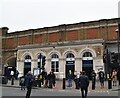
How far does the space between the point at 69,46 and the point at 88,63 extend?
428 cm

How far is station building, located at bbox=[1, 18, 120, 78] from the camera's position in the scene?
4209cm

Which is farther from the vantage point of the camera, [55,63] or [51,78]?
[55,63]

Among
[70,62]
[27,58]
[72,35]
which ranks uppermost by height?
[72,35]

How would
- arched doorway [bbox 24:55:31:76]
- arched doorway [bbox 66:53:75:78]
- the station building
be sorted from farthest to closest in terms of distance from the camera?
1. arched doorway [bbox 24:55:31:76]
2. arched doorway [bbox 66:53:75:78]
3. the station building

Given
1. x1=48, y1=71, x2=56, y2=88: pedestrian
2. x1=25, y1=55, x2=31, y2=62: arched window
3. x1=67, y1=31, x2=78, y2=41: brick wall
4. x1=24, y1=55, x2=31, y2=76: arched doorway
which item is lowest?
x1=48, y1=71, x2=56, y2=88: pedestrian

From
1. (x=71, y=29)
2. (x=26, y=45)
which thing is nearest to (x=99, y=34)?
(x=71, y=29)

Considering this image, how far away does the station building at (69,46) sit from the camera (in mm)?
42094

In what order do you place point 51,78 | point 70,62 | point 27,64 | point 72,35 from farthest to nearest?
point 27,64
point 72,35
point 70,62
point 51,78

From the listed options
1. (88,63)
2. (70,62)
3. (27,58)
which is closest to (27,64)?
(27,58)

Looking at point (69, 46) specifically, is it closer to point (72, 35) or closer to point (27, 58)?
point (72, 35)

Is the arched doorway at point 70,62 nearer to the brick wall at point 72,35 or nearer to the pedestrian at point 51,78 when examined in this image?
the brick wall at point 72,35

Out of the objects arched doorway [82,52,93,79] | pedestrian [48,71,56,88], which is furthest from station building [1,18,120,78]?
pedestrian [48,71,56,88]

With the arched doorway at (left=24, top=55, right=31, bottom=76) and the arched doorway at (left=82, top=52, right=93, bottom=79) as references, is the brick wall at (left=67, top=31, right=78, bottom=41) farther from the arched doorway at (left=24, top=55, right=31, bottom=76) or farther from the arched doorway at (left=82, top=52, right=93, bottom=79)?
the arched doorway at (left=24, top=55, right=31, bottom=76)

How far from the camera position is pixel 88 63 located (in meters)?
42.1
